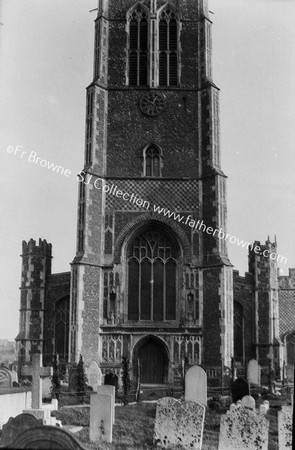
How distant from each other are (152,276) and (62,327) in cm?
534

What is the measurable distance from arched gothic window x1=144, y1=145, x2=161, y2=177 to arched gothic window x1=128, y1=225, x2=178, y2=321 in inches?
98.3

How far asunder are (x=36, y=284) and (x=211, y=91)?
40.7 feet

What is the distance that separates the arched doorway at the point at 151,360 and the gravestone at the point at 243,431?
55.6 feet

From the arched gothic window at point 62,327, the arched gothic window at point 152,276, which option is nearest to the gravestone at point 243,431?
the arched gothic window at point 152,276

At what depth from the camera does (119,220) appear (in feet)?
95.7

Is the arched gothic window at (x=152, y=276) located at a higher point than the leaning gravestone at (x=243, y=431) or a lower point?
higher

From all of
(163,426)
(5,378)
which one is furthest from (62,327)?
(163,426)

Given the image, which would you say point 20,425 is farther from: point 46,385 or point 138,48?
point 138,48

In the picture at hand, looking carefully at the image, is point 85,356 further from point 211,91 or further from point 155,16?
point 155,16

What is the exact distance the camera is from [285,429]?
11.8m

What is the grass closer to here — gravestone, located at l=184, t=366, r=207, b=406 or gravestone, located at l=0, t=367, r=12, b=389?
gravestone, located at l=184, t=366, r=207, b=406

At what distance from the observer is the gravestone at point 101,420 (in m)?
12.2

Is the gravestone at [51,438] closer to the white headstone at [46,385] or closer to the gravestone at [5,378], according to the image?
the gravestone at [5,378]

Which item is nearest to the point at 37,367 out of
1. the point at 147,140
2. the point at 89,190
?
the point at 89,190
